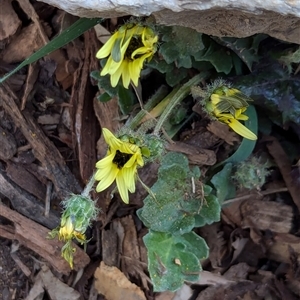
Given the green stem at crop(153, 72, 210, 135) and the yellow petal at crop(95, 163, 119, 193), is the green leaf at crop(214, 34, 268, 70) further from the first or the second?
the yellow petal at crop(95, 163, 119, 193)

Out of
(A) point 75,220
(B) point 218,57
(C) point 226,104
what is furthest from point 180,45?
(A) point 75,220

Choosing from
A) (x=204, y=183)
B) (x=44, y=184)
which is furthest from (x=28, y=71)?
(x=204, y=183)

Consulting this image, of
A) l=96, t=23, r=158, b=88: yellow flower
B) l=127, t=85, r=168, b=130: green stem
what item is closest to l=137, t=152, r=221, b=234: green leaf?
l=127, t=85, r=168, b=130: green stem

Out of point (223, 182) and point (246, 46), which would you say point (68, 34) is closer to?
point (246, 46)

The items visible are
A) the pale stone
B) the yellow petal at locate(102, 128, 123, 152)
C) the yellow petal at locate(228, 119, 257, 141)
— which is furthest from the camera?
the yellow petal at locate(228, 119, 257, 141)

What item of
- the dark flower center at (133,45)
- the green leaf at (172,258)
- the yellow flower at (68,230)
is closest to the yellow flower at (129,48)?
the dark flower center at (133,45)

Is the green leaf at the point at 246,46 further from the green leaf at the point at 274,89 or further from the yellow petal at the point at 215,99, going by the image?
the yellow petal at the point at 215,99

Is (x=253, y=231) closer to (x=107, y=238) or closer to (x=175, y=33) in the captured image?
(x=107, y=238)
